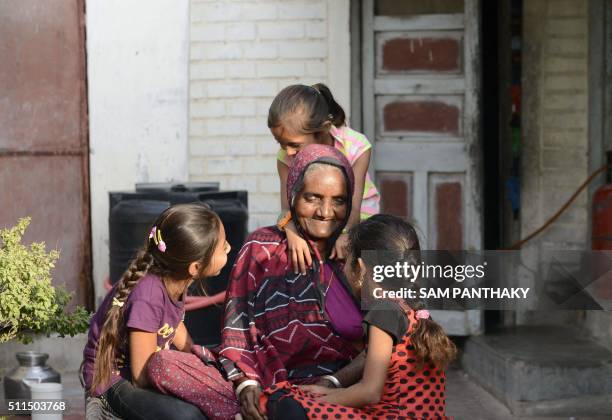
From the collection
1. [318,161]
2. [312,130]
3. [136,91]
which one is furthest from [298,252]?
[136,91]

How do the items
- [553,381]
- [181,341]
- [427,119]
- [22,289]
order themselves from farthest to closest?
[427,119]
[553,381]
[22,289]
[181,341]

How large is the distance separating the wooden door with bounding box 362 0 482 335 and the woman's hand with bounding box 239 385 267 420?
3216 mm

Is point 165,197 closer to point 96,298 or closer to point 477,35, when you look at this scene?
point 96,298

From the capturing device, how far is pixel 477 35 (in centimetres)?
714

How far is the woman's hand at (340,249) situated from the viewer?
14.3ft

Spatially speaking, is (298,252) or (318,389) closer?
(318,389)

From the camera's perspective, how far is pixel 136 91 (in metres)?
7.50

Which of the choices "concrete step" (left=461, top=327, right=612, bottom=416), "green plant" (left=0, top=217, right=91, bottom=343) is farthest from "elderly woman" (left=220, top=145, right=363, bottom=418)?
"concrete step" (left=461, top=327, right=612, bottom=416)

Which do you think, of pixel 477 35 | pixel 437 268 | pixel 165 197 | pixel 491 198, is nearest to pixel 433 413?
pixel 437 268

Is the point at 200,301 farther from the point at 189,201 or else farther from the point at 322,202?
the point at 322,202

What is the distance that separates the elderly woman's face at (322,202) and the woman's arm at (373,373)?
1.87 feet

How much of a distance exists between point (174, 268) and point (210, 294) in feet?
6.75

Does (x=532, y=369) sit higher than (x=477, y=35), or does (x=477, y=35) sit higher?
(x=477, y=35)

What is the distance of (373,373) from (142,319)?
0.88 m
